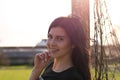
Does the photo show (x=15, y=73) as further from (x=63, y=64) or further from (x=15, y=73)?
(x=63, y=64)

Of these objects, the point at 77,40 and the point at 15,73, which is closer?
the point at 77,40

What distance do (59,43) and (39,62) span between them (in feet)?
0.69

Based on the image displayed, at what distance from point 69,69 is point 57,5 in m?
1.24

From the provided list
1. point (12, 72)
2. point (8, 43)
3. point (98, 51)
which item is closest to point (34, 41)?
point (8, 43)

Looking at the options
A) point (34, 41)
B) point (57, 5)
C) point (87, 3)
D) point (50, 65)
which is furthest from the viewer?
point (34, 41)

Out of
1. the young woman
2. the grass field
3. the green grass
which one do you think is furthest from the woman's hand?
the green grass

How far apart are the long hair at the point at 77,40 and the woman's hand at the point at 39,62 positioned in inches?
6.8

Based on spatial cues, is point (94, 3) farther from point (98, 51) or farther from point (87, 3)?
point (98, 51)

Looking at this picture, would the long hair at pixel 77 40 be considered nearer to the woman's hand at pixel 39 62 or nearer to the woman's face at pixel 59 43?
the woman's face at pixel 59 43

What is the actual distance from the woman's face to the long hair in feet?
0.05

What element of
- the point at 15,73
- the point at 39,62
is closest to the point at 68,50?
the point at 39,62

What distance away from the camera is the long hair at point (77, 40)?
4.85 ft

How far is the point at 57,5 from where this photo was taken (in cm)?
266

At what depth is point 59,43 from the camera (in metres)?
1.48
